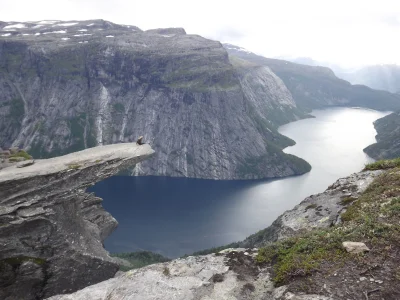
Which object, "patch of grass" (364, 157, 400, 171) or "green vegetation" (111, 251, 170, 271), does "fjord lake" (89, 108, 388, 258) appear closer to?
"green vegetation" (111, 251, 170, 271)

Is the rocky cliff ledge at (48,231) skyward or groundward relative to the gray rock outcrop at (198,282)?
groundward

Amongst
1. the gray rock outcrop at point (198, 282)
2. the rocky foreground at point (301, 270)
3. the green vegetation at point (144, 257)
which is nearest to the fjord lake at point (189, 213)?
the green vegetation at point (144, 257)

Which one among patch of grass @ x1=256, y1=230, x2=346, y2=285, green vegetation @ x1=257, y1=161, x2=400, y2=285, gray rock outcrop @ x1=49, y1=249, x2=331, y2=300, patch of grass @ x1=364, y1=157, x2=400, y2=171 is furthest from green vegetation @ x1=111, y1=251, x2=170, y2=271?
green vegetation @ x1=257, y1=161, x2=400, y2=285

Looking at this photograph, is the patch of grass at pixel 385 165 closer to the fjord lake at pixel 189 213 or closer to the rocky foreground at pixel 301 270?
the rocky foreground at pixel 301 270

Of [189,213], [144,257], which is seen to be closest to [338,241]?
[144,257]

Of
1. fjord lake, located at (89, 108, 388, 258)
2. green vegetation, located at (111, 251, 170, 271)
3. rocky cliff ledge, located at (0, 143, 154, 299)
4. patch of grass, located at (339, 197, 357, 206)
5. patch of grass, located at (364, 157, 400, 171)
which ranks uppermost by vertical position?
patch of grass, located at (364, 157, 400, 171)

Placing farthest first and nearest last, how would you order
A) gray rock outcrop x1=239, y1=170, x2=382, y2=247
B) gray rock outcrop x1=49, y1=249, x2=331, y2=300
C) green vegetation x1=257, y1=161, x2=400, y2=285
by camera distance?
gray rock outcrop x1=239, y1=170, x2=382, y2=247 → gray rock outcrop x1=49, y1=249, x2=331, y2=300 → green vegetation x1=257, y1=161, x2=400, y2=285
